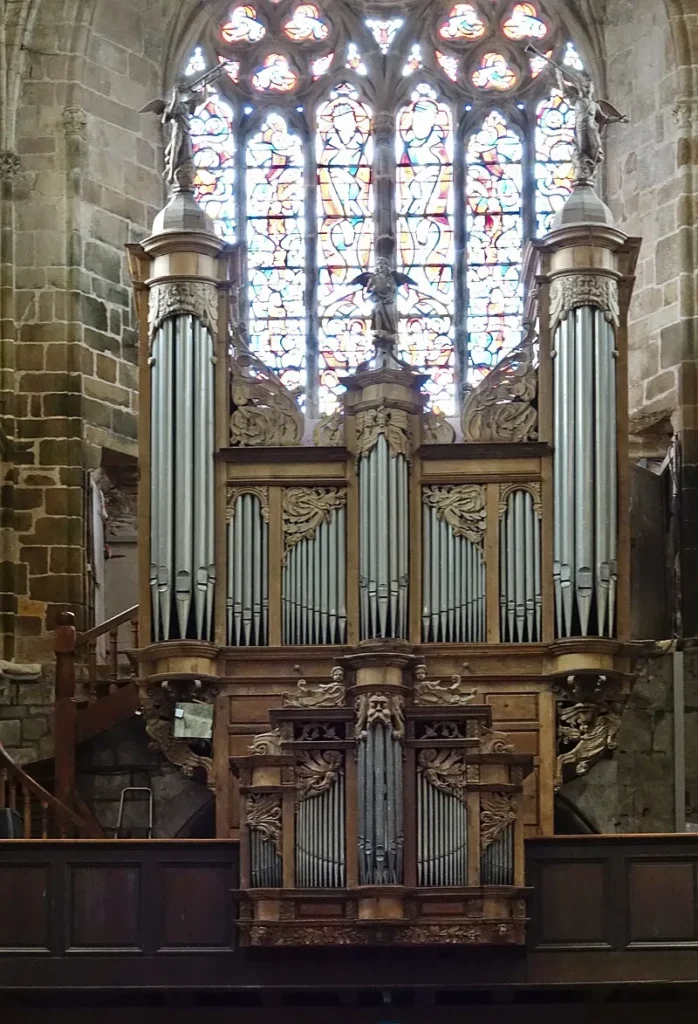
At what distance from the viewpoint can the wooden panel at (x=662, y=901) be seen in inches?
856

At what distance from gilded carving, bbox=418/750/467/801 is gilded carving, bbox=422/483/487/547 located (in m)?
2.17

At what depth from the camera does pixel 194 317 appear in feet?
77.1

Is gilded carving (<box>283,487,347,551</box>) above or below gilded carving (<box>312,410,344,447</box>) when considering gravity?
below

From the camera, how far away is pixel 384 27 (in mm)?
28219

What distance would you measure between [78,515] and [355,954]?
20.3 feet

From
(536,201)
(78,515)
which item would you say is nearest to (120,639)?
(78,515)

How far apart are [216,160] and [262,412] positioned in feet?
17.3

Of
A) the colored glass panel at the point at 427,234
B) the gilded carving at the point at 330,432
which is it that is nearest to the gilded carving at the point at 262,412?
the gilded carving at the point at 330,432

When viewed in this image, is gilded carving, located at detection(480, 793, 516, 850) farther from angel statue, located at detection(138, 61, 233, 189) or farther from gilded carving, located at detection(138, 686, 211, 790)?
angel statue, located at detection(138, 61, 233, 189)

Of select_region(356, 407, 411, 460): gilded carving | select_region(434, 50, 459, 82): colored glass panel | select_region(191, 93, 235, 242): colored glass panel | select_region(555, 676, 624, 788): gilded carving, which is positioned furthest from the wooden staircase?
select_region(434, 50, 459, 82): colored glass panel

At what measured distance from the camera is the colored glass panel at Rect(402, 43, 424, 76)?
28.1m

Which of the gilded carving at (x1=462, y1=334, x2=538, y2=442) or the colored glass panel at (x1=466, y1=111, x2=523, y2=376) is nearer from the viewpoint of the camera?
the gilded carving at (x1=462, y1=334, x2=538, y2=442)

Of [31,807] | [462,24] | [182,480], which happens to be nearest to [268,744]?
[182,480]

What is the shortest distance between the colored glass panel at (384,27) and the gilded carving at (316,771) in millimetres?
9330
